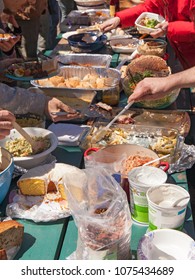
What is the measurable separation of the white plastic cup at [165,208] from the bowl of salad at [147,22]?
223 cm

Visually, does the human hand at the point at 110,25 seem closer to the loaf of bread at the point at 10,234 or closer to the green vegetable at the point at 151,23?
the green vegetable at the point at 151,23

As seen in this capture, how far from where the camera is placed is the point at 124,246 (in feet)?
3.67

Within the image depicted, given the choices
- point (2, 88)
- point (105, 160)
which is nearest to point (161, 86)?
point (105, 160)

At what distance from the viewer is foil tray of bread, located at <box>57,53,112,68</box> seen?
116 inches

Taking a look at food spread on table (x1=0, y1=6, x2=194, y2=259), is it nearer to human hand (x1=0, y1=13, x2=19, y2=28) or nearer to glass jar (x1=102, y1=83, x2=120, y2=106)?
glass jar (x1=102, y1=83, x2=120, y2=106)

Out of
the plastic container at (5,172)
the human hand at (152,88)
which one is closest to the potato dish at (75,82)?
the human hand at (152,88)

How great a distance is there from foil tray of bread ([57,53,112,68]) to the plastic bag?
5.97ft

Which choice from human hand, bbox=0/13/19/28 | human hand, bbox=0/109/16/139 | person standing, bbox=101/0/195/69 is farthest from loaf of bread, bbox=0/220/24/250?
human hand, bbox=0/13/19/28

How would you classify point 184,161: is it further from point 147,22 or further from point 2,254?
point 147,22

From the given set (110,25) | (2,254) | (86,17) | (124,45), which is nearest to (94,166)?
(2,254)

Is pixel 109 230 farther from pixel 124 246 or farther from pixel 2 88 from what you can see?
pixel 2 88

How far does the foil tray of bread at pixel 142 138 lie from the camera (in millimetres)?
1717

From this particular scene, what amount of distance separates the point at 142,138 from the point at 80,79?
932 mm

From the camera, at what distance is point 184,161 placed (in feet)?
5.62
